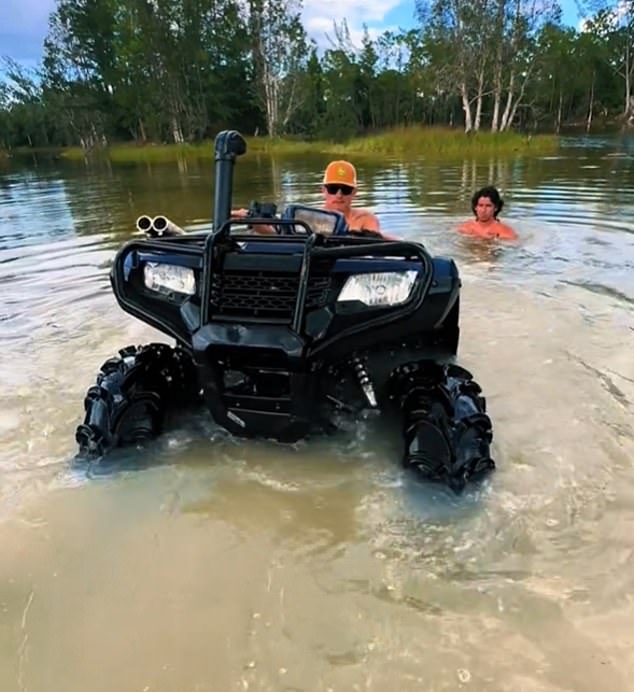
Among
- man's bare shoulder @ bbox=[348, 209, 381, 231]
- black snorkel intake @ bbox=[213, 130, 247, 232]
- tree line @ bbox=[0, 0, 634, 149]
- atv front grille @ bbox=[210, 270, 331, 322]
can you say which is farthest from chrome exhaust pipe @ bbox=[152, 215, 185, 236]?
tree line @ bbox=[0, 0, 634, 149]

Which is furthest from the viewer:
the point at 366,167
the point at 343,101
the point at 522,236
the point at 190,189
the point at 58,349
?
the point at 343,101

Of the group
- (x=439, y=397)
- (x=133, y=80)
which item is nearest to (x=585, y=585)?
(x=439, y=397)

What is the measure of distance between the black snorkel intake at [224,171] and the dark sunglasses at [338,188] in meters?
1.54

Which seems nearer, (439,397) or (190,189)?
(439,397)

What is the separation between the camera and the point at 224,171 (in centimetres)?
294

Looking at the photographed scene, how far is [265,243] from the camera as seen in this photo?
2.65 m

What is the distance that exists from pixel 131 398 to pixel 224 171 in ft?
3.70

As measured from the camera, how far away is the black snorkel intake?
9.52ft

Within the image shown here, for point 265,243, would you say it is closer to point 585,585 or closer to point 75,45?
point 585,585

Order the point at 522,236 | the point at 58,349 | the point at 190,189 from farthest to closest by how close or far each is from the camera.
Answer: the point at 190,189 < the point at 522,236 < the point at 58,349

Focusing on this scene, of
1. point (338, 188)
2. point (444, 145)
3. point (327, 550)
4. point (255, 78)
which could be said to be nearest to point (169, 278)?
point (327, 550)

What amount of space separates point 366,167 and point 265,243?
19.0m

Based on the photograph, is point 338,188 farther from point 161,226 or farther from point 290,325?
point 290,325

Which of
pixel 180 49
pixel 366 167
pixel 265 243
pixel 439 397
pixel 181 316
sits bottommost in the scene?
pixel 366 167
